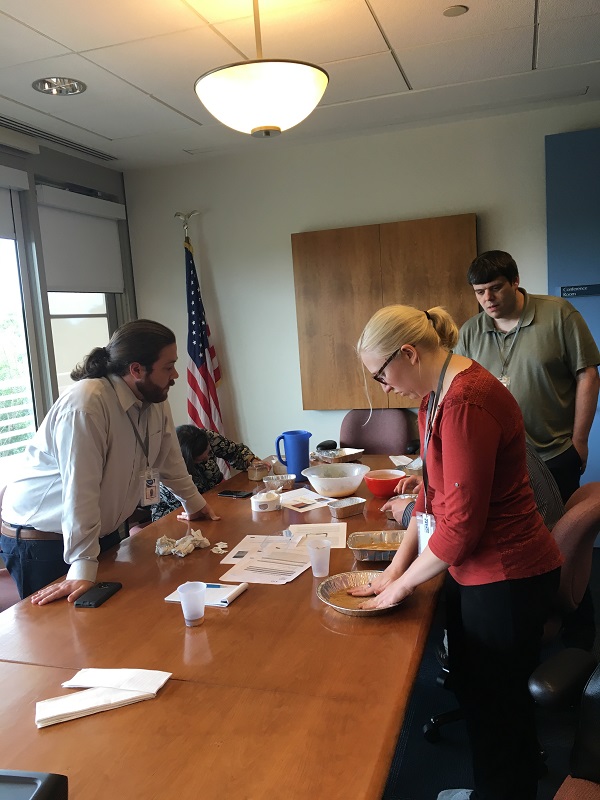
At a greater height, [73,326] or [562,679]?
[73,326]

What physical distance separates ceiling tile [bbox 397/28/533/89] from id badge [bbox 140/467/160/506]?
7.11 feet

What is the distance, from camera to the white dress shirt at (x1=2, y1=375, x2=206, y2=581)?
191cm

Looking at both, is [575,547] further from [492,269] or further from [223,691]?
[492,269]

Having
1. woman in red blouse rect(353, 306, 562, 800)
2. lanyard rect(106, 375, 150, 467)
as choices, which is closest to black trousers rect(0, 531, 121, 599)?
lanyard rect(106, 375, 150, 467)

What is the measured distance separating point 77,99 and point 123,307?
1.88 metres

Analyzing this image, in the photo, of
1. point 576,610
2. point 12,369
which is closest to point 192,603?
point 576,610

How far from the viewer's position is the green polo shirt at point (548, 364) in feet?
9.14

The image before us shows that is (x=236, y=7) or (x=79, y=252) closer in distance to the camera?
(x=236, y=7)

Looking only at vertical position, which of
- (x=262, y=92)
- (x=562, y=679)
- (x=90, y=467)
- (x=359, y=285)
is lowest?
(x=562, y=679)

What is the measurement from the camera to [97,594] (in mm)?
1771

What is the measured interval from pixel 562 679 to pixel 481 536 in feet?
1.18

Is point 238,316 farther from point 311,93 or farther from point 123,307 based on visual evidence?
point 311,93


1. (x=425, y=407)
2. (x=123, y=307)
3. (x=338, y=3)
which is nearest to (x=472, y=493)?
(x=425, y=407)

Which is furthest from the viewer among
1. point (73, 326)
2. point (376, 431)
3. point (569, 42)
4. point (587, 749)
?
point (73, 326)
